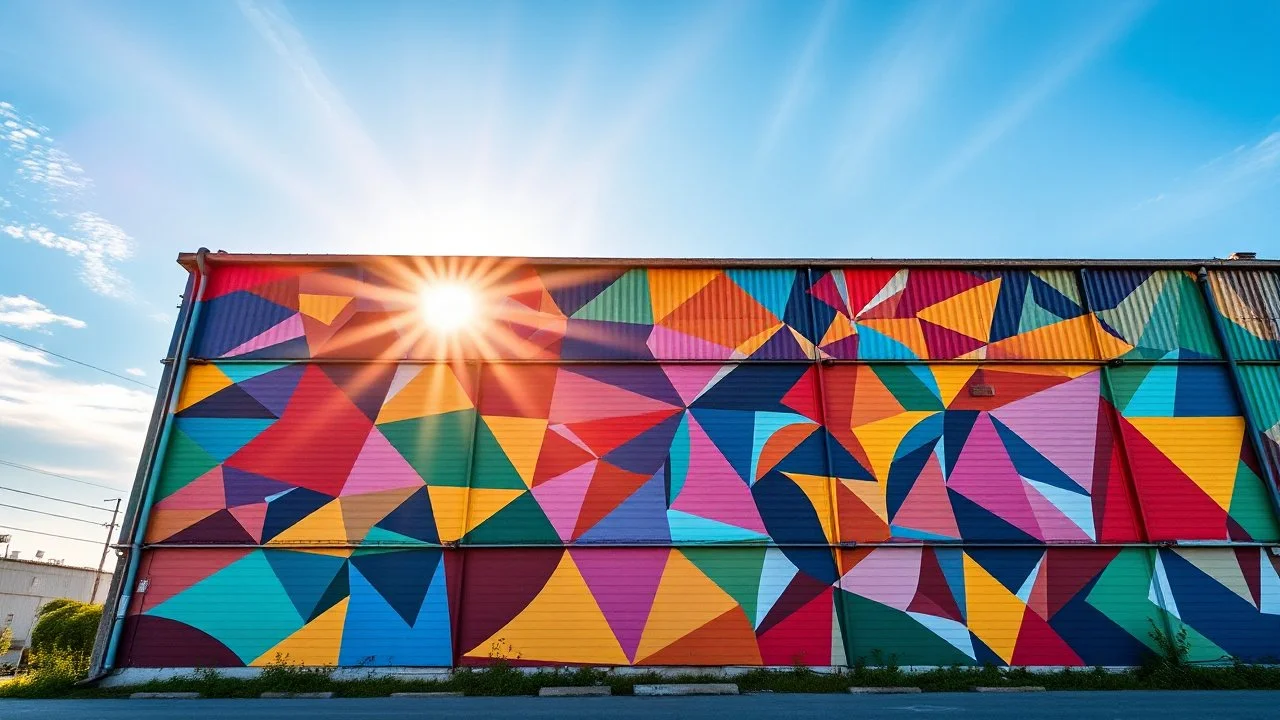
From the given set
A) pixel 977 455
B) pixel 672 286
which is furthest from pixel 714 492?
pixel 977 455

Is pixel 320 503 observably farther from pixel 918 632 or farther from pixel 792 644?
pixel 918 632

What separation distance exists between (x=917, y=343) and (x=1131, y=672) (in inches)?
298

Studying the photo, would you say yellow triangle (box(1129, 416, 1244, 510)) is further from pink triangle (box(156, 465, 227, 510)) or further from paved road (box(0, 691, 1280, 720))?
pink triangle (box(156, 465, 227, 510))

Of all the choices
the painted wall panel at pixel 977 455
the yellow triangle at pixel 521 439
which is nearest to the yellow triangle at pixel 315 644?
the yellow triangle at pixel 521 439

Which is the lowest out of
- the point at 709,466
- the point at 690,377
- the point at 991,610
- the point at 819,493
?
the point at 991,610

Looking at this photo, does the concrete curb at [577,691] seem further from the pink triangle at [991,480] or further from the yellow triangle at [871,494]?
the pink triangle at [991,480]

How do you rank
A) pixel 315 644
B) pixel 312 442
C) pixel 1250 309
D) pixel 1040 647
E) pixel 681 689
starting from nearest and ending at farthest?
pixel 681 689 → pixel 315 644 → pixel 1040 647 → pixel 312 442 → pixel 1250 309

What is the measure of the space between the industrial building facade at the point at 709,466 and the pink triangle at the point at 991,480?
2.2 inches

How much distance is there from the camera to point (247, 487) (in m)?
13.0

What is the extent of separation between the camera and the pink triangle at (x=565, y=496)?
12.8 m

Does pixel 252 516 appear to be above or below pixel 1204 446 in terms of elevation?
below

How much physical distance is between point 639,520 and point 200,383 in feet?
34.5

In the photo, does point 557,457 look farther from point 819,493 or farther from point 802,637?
point 802,637

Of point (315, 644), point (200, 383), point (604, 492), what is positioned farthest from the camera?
point (200, 383)
